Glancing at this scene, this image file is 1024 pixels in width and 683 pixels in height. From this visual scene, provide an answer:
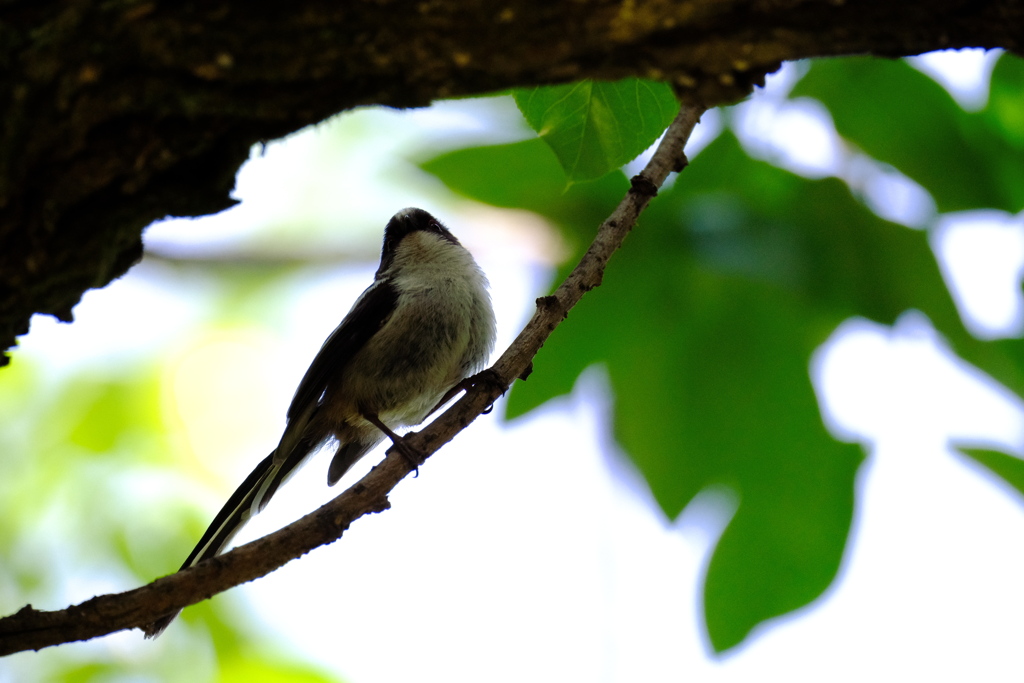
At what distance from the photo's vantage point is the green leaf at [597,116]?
7.04ft

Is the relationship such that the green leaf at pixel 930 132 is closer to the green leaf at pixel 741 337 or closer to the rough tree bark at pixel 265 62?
the green leaf at pixel 741 337

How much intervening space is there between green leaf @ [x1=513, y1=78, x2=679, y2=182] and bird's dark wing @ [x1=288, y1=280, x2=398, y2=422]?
Answer: 1.66 m

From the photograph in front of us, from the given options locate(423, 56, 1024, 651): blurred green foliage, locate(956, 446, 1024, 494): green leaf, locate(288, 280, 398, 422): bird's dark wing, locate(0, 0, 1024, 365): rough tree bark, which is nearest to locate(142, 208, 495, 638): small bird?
locate(288, 280, 398, 422): bird's dark wing

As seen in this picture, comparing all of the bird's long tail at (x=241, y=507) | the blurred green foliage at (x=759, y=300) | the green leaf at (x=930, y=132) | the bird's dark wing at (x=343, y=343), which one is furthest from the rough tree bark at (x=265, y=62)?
the bird's dark wing at (x=343, y=343)

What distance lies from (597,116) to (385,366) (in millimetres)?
1713

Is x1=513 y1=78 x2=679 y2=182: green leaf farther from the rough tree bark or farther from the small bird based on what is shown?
the small bird

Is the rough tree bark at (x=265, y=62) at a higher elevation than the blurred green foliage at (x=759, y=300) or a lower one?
lower

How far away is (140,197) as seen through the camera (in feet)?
4.80

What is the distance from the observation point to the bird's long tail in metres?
3.10

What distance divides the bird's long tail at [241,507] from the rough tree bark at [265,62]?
182 cm

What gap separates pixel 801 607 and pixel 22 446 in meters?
4.88

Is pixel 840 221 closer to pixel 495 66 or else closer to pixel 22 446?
pixel 495 66

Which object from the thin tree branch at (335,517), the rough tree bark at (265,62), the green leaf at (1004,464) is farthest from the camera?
A: the green leaf at (1004,464)

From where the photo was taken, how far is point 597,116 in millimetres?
2164
